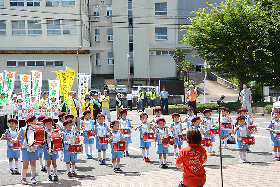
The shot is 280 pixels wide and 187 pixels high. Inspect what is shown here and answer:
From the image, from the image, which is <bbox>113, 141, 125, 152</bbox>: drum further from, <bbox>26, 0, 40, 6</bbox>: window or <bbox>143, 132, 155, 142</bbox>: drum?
<bbox>26, 0, 40, 6</bbox>: window

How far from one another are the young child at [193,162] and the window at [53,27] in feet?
115

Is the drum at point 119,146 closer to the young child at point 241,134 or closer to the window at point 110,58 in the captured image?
the young child at point 241,134

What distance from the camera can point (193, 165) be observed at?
525 centimetres

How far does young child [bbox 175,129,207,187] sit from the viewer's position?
5.25 metres

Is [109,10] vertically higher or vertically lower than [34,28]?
higher

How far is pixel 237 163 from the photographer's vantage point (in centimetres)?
959

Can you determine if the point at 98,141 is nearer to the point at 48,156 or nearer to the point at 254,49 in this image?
the point at 48,156

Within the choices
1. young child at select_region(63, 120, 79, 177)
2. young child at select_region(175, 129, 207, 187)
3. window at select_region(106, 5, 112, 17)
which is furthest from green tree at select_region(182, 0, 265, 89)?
window at select_region(106, 5, 112, 17)

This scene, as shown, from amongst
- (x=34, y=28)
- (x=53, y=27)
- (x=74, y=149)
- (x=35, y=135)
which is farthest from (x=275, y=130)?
(x=34, y=28)

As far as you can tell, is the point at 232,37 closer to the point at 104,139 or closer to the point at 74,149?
the point at 104,139

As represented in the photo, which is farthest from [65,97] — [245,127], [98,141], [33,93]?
[245,127]

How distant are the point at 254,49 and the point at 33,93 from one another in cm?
1684

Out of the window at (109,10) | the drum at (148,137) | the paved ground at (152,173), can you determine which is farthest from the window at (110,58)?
the drum at (148,137)

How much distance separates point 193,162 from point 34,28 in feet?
118
